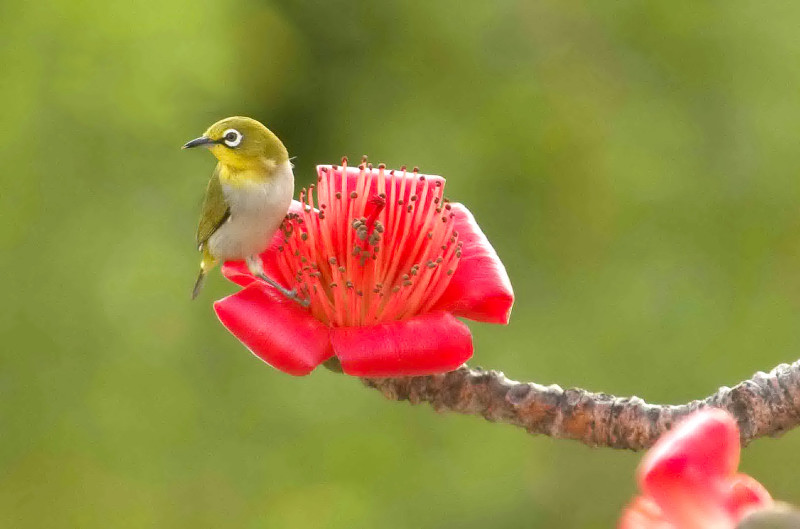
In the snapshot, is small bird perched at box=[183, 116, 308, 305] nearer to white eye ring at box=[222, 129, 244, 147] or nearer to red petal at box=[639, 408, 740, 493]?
white eye ring at box=[222, 129, 244, 147]

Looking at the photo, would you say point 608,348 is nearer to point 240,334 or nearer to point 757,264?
point 757,264

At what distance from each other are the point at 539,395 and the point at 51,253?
2.84 metres

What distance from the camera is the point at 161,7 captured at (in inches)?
126

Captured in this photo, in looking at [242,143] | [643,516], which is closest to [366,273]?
[242,143]

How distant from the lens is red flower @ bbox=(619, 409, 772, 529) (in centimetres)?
29

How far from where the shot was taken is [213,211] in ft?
2.81

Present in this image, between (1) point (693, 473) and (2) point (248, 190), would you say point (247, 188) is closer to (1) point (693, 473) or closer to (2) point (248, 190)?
(2) point (248, 190)

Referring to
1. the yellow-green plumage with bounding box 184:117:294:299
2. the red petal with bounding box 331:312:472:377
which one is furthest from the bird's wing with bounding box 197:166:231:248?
the red petal with bounding box 331:312:472:377

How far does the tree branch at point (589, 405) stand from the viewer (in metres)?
0.58

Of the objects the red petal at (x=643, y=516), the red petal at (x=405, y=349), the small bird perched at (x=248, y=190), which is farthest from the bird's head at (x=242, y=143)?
the red petal at (x=643, y=516)

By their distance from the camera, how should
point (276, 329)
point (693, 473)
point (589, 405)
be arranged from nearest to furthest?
point (693, 473) < point (589, 405) < point (276, 329)

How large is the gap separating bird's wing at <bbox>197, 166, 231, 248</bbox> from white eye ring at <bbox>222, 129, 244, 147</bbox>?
6 cm

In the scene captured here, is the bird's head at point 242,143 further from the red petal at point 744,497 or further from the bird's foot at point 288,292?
the red petal at point 744,497

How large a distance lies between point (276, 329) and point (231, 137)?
0.15m
